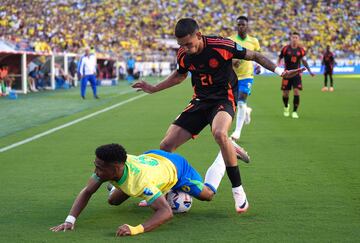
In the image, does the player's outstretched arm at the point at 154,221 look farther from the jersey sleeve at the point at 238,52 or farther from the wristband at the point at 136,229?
the jersey sleeve at the point at 238,52

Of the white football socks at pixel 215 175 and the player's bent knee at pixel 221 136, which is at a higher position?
the player's bent knee at pixel 221 136

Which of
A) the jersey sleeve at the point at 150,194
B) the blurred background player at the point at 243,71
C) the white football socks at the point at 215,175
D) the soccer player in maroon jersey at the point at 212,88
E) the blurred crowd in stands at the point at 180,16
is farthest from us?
the blurred crowd in stands at the point at 180,16

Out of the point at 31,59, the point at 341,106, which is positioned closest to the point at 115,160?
the point at 341,106

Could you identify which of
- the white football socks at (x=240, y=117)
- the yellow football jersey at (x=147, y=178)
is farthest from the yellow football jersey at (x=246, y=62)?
the yellow football jersey at (x=147, y=178)

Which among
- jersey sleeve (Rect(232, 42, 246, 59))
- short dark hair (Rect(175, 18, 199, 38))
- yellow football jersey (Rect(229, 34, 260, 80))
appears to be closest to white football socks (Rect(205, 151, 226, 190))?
jersey sleeve (Rect(232, 42, 246, 59))

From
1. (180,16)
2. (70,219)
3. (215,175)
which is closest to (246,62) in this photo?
(215,175)

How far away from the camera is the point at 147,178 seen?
6.11 metres

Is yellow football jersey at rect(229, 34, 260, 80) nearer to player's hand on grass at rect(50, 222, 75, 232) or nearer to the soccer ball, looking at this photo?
the soccer ball

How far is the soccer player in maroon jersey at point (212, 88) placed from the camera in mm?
6914

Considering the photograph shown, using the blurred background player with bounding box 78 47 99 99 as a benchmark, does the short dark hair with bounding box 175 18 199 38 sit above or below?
above

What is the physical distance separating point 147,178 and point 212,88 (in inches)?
67.4

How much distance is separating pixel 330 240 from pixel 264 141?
24.3 ft

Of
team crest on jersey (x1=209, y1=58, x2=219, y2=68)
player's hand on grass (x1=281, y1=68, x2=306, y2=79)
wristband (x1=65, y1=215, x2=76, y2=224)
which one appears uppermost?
team crest on jersey (x1=209, y1=58, x2=219, y2=68)

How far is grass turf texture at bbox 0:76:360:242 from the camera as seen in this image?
604cm
